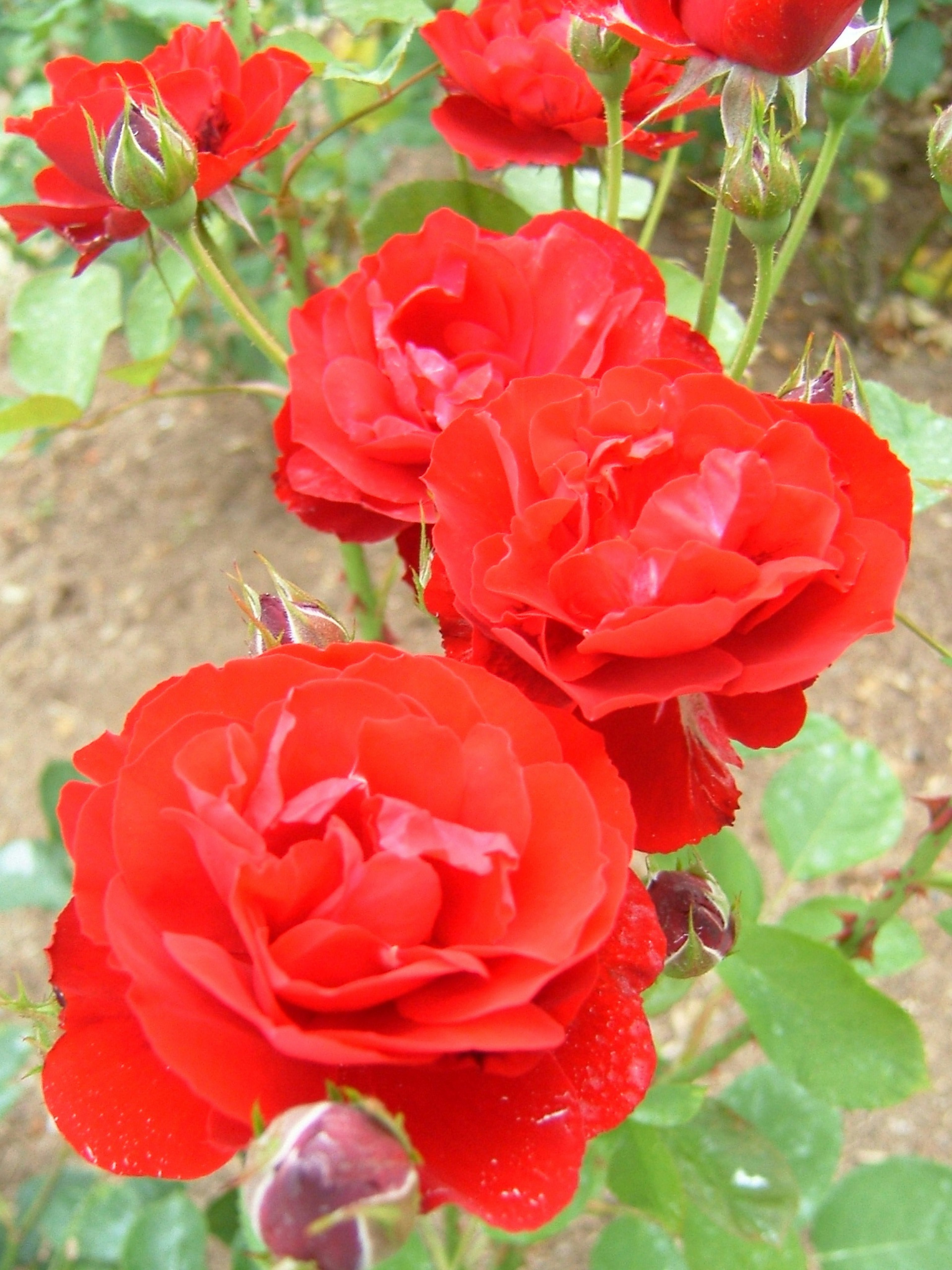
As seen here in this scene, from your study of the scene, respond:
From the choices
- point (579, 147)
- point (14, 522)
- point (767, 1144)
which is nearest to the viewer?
point (579, 147)

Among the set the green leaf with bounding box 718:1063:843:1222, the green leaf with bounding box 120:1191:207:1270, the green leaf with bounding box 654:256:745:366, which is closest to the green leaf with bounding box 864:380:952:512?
the green leaf with bounding box 654:256:745:366

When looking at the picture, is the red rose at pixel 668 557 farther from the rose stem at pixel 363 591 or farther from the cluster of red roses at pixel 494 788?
the rose stem at pixel 363 591

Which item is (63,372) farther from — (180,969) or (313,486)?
(180,969)

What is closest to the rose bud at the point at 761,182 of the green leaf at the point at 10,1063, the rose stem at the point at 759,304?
the rose stem at the point at 759,304

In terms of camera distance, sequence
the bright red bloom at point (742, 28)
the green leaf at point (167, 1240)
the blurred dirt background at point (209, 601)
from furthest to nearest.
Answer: the blurred dirt background at point (209, 601)
the green leaf at point (167, 1240)
the bright red bloom at point (742, 28)

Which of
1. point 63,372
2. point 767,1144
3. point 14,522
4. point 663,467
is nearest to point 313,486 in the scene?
point 663,467

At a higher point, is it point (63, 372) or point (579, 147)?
point (579, 147)
